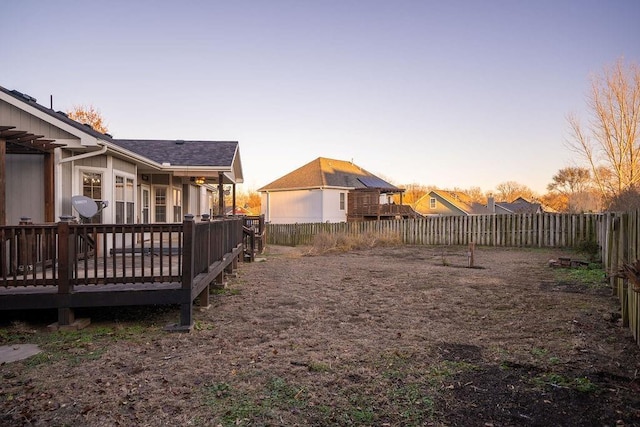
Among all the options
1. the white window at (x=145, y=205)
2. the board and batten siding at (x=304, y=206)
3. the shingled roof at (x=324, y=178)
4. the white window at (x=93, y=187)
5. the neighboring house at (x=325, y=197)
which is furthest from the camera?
the shingled roof at (x=324, y=178)

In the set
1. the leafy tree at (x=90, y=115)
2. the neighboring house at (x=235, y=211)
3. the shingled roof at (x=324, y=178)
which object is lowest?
the neighboring house at (x=235, y=211)

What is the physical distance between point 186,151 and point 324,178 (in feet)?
62.9

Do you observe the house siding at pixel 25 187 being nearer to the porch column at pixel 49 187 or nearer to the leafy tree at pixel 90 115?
the porch column at pixel 49 187

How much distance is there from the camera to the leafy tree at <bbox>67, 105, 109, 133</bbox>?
33.3 meters

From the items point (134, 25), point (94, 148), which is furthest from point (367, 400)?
point (134, 25)

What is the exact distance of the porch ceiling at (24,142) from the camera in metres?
6.58

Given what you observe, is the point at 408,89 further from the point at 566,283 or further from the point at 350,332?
the point at 350,332

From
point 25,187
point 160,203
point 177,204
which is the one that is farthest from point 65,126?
point 177,204

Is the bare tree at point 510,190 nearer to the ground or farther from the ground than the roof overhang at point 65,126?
farther from the ground

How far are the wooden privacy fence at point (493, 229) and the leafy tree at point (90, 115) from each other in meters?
22.8

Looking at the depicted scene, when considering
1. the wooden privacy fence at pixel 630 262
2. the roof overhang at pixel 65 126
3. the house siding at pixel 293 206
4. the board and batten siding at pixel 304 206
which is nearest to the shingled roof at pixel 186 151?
the roof overhang at pixel 65 126

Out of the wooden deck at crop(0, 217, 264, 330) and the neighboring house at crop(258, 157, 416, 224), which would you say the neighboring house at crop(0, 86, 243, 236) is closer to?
the wooden deck at crop(0, 217, 264, 330)

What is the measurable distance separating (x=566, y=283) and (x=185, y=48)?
15626 mm

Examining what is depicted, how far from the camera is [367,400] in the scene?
127 inches
